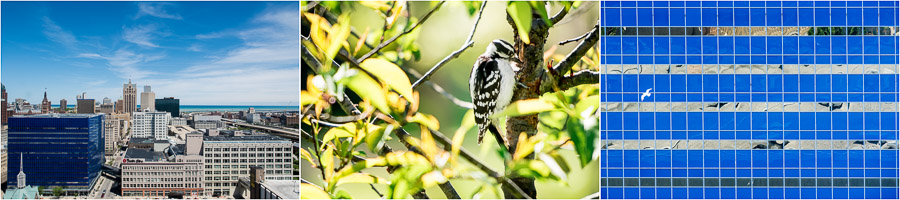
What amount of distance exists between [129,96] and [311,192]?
109cm

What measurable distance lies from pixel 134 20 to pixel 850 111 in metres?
3.63

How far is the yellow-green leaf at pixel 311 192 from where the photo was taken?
2.05 m

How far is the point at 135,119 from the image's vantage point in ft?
6.89

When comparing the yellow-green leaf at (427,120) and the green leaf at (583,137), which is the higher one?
the yellow-green leaf at (427,120)

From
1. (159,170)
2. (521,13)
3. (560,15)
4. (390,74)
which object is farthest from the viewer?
(159,170)

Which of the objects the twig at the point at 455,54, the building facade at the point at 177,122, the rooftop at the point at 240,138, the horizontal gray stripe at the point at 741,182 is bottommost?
the horizontal gray stripe at the point at 741,182

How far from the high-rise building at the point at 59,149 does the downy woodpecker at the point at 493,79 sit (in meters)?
1.95

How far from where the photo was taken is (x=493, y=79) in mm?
1843

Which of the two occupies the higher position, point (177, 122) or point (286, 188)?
point (177, 122)

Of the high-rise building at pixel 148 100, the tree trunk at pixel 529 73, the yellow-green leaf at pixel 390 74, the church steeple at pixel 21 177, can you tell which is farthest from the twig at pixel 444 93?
the church steeple at pixel 21 177

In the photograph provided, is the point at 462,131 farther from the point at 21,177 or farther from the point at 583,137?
the point at 21,177

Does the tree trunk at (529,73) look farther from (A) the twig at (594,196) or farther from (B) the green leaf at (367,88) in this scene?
(B) the green leaf at (367,88)

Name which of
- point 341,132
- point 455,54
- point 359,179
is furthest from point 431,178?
point 455,54

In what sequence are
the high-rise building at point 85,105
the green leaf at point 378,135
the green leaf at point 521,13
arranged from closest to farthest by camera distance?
the green leaf at point 521,13, the green leaf at point 378,135, the high-rise building at point 85,105
